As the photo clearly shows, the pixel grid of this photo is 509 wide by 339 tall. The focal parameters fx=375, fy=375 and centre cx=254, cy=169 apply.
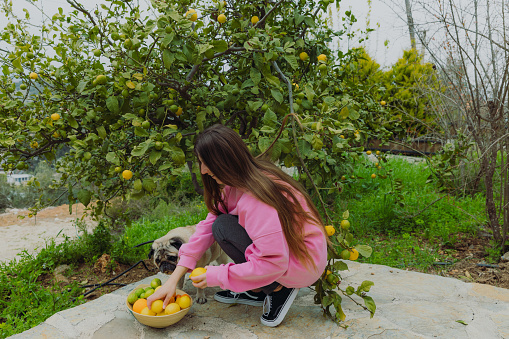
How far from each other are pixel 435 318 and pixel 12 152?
2723mm

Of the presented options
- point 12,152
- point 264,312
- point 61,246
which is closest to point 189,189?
point 61,246

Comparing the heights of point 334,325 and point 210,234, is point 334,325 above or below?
below

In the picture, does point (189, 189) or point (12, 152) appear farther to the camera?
point (189, 189)

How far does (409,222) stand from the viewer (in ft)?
12.4

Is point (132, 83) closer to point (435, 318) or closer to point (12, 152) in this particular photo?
point (12, 152)

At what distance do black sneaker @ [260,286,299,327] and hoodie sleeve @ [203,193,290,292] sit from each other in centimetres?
29

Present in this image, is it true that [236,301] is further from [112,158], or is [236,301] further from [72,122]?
[72,122]

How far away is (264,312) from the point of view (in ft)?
6.75

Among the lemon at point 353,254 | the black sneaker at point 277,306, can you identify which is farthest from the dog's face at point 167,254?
the lemon at point 353,254

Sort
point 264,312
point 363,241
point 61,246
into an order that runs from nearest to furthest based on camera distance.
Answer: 1. point 264,312
2. point 61,246
3. point 363,241

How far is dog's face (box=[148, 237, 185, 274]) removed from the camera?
2.31 m

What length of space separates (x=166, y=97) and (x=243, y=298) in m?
1.36

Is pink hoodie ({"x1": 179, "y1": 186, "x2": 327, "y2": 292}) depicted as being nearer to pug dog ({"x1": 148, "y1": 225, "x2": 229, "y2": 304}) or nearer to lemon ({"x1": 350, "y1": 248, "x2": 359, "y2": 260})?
lemon ({"x1": 350, "y1": 248, "x2": 359, "y2": 260})

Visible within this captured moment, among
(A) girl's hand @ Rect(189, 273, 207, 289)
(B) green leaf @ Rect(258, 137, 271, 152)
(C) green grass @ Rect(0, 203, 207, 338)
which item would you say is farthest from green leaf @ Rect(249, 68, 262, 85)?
(C) green grass @ Rect(0, 203, 207, 338)
